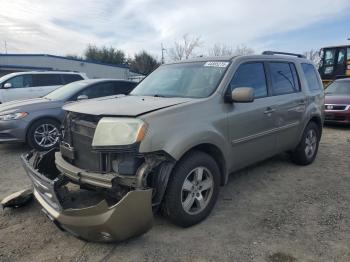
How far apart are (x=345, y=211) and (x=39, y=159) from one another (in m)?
3.69

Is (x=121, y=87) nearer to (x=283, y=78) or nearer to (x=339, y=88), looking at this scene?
(x=283, y=78)

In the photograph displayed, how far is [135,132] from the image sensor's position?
9.63 feet

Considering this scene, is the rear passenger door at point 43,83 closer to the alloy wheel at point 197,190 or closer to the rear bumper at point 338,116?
the rear bumper at point 338,116

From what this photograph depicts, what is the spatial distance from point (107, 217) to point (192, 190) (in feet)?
3.42

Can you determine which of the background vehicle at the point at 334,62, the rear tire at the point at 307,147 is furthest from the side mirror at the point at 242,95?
the background vehicle at the point at 334,62

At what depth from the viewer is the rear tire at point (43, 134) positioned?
6652 mm

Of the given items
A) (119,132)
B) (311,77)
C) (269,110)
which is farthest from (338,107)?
(119,132)

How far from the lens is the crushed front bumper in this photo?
271 centimetres

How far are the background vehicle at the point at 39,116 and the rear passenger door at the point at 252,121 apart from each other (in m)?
3.95

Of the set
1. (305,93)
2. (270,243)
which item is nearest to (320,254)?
(270,243)

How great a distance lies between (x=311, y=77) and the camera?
18.9ft

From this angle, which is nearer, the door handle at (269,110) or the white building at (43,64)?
the door handle at (269,110)

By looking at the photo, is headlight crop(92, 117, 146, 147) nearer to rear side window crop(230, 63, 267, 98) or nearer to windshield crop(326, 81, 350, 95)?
rear side window crop(230, 63, 267, 98)

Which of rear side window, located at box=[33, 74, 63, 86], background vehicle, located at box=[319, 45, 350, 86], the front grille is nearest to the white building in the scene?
rear side window, located at box=[33, 74, 63, 86]
